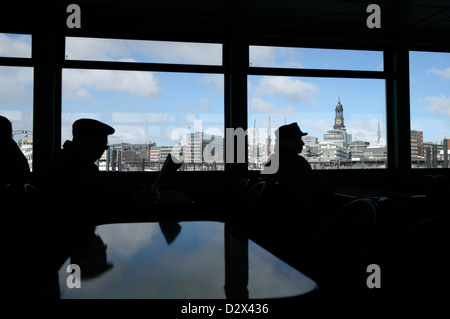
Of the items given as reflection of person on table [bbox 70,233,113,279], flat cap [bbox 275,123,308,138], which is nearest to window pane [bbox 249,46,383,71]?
flat cap [bbox 275,123,308,138]

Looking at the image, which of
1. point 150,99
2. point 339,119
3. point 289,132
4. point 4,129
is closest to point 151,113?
point 150,99

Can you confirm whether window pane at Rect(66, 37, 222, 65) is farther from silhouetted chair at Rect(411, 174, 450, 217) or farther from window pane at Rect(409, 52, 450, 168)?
window pane at Rect(409, 52, 450, 168)

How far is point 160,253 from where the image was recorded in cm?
108

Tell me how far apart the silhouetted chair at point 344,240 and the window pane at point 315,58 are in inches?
134

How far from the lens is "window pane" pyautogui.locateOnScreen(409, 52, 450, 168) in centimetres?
468

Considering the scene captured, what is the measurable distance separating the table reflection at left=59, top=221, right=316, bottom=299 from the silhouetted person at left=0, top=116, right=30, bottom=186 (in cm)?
175

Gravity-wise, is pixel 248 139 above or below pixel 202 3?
below

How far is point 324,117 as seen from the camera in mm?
4516

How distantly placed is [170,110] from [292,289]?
12.0ft

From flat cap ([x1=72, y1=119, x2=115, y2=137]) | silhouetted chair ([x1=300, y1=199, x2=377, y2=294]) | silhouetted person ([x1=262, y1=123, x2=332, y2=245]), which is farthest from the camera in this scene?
flat cap ([x1=72, y1=119, x2=115, y2=137])

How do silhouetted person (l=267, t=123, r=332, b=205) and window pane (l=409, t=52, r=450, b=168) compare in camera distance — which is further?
window pane (l=409, t=52, r=450, b=168)

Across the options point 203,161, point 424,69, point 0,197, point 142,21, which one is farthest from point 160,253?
point 424,69

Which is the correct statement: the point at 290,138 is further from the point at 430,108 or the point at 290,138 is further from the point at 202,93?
the point at 430,108

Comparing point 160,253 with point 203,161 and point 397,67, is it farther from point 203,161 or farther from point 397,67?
point 397,67
